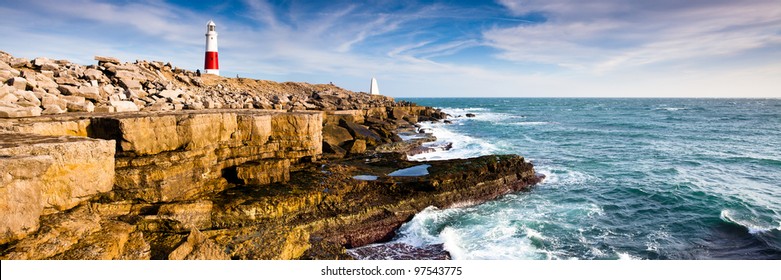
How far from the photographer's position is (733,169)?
18406 mm

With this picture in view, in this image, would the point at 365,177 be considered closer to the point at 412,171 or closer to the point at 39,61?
the point at 412,171

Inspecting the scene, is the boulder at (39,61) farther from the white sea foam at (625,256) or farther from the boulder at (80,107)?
the white sea foam at (625,256)

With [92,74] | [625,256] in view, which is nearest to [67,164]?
[92,74]

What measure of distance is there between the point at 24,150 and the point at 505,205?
12.0m

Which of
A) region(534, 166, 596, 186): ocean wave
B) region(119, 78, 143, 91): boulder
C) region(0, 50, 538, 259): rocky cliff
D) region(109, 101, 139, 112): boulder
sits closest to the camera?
region(0, 50, 538, 259): rocky cliff

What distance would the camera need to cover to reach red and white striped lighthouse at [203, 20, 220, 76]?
3269cm

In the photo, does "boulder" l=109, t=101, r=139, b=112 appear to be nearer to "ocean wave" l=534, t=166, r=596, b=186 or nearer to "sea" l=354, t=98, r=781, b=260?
"sea" l=354, t=98, r=781, b=260

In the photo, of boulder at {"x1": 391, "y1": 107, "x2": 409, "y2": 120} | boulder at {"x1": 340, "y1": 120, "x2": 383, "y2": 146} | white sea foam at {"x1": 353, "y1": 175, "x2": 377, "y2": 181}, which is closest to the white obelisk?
boulder at {"x1": 391, "y1": 107, "x2": 409, "y2": 120}

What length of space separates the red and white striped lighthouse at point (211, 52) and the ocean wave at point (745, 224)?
34.8 m

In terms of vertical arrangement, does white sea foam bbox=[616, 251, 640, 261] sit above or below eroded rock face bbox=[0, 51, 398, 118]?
below

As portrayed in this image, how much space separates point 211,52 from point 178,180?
2849 cm

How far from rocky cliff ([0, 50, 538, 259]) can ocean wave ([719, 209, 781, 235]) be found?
5950mm

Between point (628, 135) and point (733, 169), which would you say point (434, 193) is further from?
point (628, 135)

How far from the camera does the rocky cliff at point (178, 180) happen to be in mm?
4957
